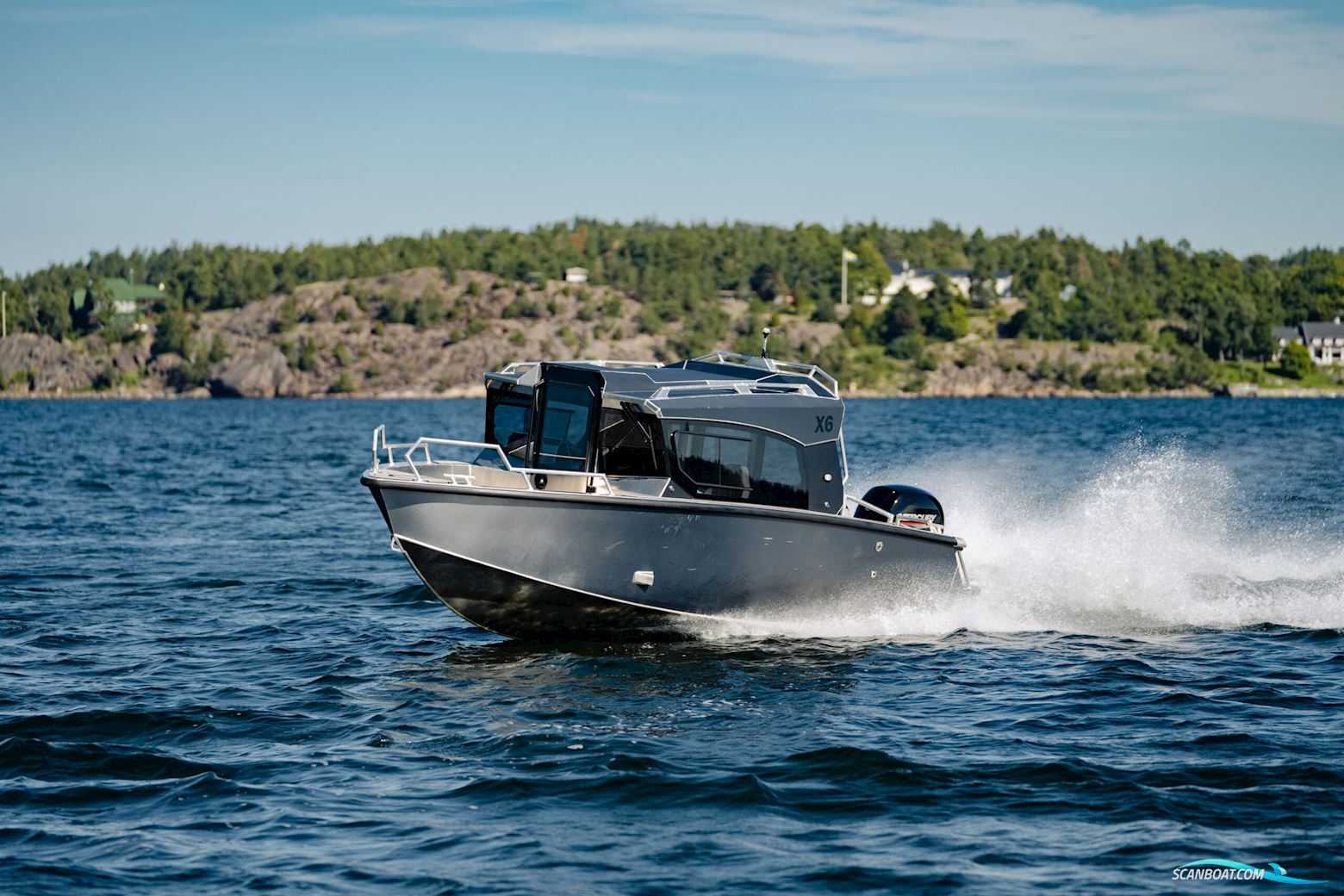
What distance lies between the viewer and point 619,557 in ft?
49.9

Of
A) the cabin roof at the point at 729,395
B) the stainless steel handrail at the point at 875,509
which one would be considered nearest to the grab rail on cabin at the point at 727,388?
the cabin roof at the point at 729,395

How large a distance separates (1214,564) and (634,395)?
10.5 m

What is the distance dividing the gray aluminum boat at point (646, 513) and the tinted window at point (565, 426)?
0.02m

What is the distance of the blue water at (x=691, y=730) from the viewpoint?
31.2 ft

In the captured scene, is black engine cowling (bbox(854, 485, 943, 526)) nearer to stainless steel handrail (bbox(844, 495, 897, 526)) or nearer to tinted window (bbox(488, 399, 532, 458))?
stainless steel handrail (bbox(844, 495, 897, 526))

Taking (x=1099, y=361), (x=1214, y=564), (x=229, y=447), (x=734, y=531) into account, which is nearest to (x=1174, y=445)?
(x=1214, y=564)

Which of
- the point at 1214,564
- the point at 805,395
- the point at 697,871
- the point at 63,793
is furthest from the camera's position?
the point at 1214,564

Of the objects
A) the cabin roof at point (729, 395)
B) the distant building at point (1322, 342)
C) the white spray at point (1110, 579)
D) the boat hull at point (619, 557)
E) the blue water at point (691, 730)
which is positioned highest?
the distant building at point (1322, 342)

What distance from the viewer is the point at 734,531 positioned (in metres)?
15.5

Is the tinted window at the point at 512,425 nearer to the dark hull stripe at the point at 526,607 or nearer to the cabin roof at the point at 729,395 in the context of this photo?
the cabin roof at the point at 729,395

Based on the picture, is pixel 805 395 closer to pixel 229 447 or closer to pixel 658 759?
pixel 658 759

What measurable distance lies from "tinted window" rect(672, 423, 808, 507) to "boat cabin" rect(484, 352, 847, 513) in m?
0.01

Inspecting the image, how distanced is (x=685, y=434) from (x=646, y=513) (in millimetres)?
1072

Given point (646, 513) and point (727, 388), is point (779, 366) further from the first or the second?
point (646, 513)
